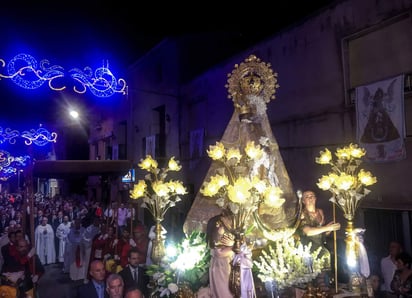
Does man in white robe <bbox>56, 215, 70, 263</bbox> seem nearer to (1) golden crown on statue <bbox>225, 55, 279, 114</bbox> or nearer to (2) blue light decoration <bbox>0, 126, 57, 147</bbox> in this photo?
(2) blue light decoration <bbox>0, 126, 57, 147</bbox>

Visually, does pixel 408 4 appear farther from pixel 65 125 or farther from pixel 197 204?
pixel 65 125

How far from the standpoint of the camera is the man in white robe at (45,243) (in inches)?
615

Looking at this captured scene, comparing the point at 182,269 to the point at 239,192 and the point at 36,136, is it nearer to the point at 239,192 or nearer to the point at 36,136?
the point at 239,192

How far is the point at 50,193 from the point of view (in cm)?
4694

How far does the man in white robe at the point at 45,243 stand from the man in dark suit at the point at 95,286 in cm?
1012

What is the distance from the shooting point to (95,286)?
6.56 metres

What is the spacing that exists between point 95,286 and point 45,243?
34.4 feet

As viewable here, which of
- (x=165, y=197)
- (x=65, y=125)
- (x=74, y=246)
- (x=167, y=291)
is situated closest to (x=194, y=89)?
(x=74, y=246)

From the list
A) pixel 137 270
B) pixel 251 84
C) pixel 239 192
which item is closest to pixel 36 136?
pixel 137 270

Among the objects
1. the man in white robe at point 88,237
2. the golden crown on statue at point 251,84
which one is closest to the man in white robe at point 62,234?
the man in white robe at point 88,237

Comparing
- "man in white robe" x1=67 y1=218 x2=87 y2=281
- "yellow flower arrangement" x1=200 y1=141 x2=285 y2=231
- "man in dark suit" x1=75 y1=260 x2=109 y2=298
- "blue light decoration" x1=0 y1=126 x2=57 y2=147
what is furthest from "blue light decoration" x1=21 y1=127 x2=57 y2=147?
"yellow flower arrangement" x1=200 y1=141 x2=285 y2=231

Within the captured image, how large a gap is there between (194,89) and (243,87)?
9.93 meters

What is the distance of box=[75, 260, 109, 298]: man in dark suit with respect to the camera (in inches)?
254

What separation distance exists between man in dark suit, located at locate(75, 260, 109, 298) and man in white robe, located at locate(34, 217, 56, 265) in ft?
→ 33.2
